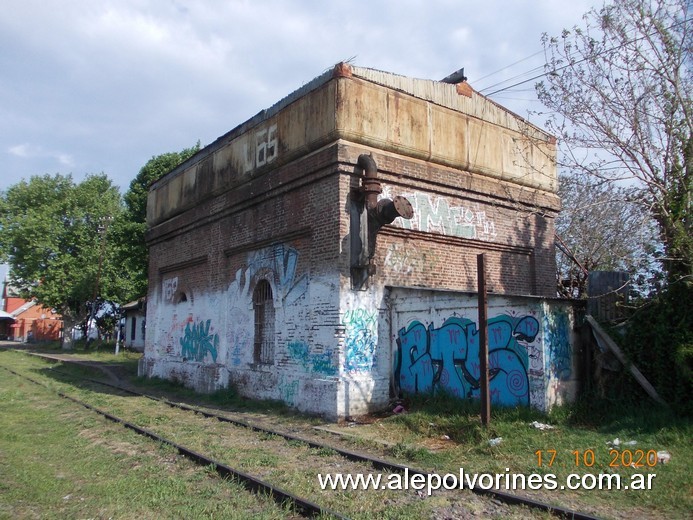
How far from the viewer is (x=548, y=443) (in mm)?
7156

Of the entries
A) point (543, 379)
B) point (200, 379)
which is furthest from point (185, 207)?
point (543, 379)

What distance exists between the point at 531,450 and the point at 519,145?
29.7 ft

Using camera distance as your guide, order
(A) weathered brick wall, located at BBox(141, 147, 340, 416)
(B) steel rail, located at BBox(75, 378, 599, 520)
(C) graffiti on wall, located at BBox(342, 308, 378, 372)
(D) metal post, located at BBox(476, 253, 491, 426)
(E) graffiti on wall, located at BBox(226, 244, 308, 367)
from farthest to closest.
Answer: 1. (E) graffiti on wall, located at BBox(226, 244, 308, 367)
2. (A) weathered brick wall, located at BBox(141, 147, 340, 416)
3. (C) graffiti on wall, located at BBox(342, 308, 378, 372)
4. (D) metal post, located at BBox(476, 253, 491, 426)
5. (B) steel rail, located at BBox(75, 378, 599, 520)

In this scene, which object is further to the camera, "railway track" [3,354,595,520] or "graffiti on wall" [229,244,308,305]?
"graffiti on wall" [229,244,308,305]

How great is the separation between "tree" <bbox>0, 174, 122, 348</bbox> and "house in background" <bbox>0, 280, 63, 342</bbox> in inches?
646

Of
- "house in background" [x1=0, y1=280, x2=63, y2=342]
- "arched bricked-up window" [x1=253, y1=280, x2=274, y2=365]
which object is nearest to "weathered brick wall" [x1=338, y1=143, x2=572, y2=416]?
"arched bricked-up window" [x1=253, y1=280, x2=274, y2=365]

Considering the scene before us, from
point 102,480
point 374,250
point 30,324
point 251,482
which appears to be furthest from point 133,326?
point 251,482

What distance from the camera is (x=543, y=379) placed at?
8469mm

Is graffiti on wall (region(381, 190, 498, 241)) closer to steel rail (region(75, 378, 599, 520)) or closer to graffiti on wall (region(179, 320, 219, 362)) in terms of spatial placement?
steel rail (region(75, 378, 599, 520))

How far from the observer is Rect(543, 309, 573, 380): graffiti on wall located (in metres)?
8.63

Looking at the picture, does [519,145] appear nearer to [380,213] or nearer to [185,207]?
[380,213]

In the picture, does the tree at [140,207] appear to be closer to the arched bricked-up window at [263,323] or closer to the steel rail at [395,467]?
the arched bricked-up window at [263,323]

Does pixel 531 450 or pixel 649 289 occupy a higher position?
pixel 649 289

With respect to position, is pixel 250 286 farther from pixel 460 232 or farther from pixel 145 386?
pixel 145 386
